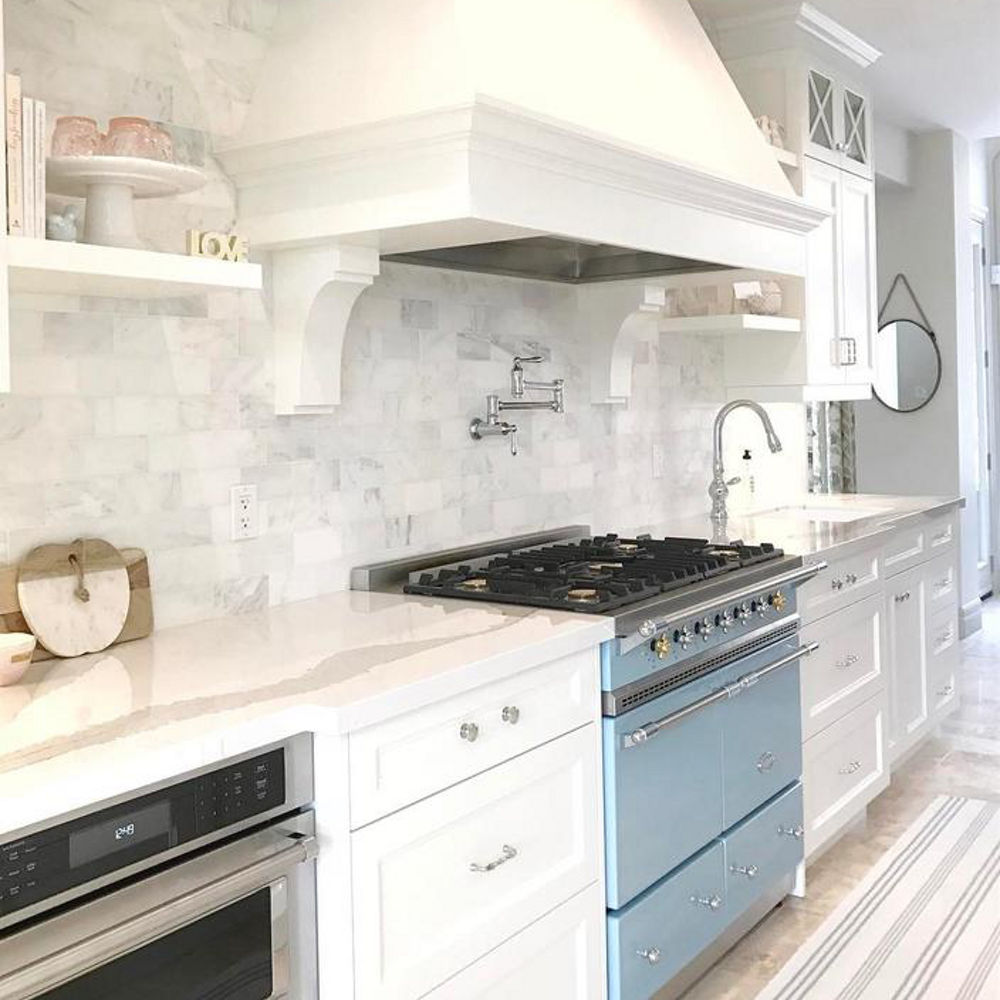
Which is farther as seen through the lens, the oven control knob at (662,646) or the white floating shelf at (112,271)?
the oven control knob at (662,646)

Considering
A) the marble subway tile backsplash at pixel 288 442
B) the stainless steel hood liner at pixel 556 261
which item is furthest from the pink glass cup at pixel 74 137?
the stainless steel hood liner at pixel 556 261

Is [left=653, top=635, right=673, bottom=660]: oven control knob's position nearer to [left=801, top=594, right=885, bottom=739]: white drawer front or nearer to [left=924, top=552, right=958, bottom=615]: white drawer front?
[left=801, top=594, right=885, bottom=739]: white drawer front

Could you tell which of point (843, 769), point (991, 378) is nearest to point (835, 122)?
point (843, 769)

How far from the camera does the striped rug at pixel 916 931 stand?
9.19 feet

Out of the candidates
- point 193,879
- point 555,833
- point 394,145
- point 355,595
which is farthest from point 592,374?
point 193,879

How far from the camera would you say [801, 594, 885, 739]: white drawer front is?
3295mm

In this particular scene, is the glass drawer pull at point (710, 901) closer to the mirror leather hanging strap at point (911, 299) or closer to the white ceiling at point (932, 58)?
the white ceiling at point (932, 58)

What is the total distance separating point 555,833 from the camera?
7.20 ft

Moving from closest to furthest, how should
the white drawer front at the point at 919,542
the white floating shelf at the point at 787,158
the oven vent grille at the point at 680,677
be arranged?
1. the oven vent grille at the point at 680,677
2. the white floating shelf at the point at 787,158
3. the white drawer front at the point at 919,542

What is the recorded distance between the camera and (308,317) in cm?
249

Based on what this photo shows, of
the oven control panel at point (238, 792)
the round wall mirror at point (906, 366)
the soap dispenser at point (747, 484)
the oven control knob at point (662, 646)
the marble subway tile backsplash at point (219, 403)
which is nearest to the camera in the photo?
the oven control panel at point (238, 792)

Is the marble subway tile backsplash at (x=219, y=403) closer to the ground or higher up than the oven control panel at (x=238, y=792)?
higher up

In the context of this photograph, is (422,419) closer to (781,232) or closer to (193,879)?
(781,232)

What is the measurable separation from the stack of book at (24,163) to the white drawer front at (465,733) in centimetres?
87
